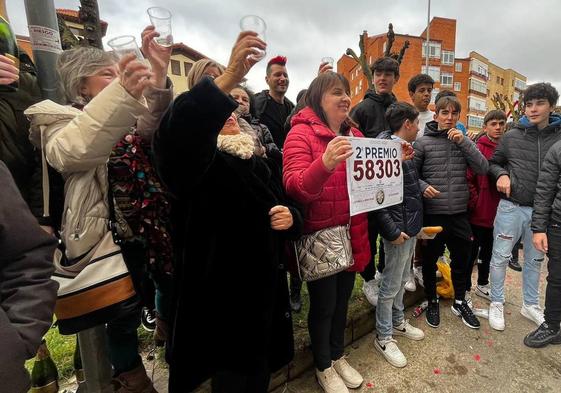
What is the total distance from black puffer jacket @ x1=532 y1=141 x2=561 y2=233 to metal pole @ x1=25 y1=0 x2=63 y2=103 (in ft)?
12.9

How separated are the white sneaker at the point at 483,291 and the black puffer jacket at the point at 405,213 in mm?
2097

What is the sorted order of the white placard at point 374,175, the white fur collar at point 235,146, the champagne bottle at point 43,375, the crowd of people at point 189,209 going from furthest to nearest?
the white placard at point 374,175, the champagne bottle at point 43,375, the white fur collar at point 235,146, the crowd of people at point 189,209

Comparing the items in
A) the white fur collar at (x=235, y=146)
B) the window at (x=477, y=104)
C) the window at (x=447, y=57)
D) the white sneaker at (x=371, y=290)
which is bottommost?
the white sneaker at (x=371, y=290)

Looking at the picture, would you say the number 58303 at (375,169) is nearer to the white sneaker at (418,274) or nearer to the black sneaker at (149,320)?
the white sneaker at (418,274)

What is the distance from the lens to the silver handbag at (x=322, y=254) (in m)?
1.90

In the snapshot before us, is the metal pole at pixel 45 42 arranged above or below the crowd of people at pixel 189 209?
above

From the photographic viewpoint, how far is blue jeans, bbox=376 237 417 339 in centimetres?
252

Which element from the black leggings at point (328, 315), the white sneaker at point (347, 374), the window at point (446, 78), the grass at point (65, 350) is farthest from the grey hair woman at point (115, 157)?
the window at point (446, 78)

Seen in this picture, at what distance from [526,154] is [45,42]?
4130 mm

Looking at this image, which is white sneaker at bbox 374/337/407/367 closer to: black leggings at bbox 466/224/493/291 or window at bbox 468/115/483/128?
black leggings at bbox 466/224/493/291

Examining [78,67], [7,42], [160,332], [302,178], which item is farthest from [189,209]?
[160,332]

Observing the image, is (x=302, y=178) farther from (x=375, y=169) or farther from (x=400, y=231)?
(x=400, y=231)

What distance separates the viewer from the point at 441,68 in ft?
137

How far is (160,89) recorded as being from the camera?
4.25 ft
